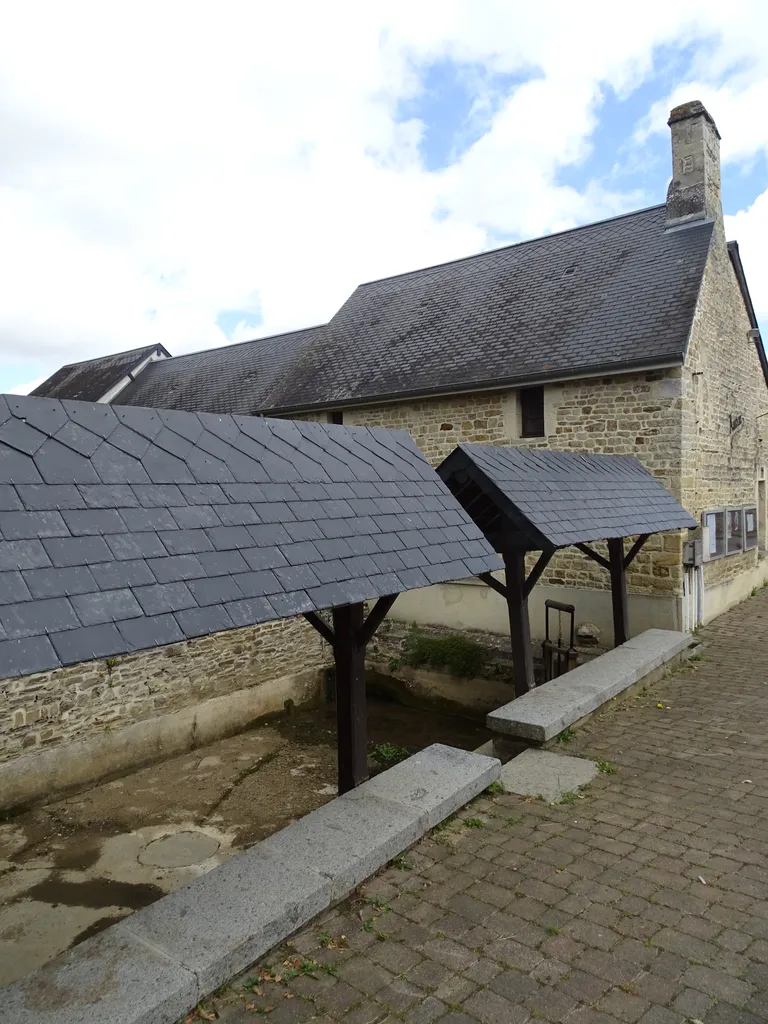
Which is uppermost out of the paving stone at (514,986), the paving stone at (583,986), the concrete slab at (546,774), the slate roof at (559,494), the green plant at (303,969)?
the slate roof at (559,494)

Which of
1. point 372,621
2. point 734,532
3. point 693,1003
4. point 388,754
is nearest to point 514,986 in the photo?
point 693,1003

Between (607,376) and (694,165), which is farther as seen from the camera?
(694,165)

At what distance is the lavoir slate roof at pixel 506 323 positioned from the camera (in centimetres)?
1069

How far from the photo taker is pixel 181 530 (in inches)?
134

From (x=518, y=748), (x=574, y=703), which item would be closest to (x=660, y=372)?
(x=574, y=703)

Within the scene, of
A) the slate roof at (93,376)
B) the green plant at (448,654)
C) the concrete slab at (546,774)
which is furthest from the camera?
the slate roof at (93,376)

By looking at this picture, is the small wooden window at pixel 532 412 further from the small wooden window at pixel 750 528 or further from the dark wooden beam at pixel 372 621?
the dark wooden beam at pixel 372 621

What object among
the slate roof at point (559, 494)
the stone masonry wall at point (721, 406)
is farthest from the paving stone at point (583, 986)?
the stone masonry wall at point (721, 406)

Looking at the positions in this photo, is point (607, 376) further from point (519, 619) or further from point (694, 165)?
point (519, 619)

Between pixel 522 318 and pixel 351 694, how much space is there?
389 inches

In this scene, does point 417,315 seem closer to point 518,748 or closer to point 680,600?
point 680,600

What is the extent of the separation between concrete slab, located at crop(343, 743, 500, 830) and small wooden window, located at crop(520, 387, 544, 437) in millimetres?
7504

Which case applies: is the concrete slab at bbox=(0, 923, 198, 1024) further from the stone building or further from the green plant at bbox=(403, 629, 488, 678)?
the stone building

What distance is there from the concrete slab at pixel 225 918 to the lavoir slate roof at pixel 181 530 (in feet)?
4.07
